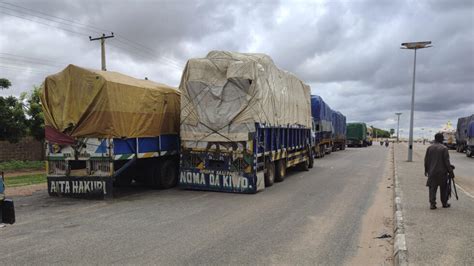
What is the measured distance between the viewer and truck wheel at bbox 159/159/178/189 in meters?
13.3

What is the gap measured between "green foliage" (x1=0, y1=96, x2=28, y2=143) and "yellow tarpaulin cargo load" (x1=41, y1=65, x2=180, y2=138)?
11.2m

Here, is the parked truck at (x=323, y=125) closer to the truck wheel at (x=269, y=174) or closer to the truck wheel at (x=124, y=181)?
the truck wheel at (x=269, y=174)

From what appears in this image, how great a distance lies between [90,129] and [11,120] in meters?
13.0

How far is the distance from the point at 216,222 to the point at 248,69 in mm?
5518

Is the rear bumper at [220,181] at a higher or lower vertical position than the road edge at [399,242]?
higher

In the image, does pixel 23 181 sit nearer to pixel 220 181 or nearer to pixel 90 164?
pixel 90 164

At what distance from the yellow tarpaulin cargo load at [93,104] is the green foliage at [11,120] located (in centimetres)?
1122

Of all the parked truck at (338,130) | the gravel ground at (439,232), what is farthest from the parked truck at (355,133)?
the gravel ground at (439,232)

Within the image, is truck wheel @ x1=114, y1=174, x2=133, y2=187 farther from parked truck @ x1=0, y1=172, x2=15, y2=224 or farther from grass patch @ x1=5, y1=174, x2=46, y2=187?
parked truck @ x1=0, y1=172, x2=15, y2=224

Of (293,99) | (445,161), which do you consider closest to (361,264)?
(445,161)

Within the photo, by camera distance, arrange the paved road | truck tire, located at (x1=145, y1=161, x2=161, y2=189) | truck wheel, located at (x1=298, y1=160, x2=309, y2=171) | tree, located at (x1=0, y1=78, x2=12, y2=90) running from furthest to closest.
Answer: truck wheel, located at (x1=298, y1=160, x2=309, y2=171) → tree, located at (x1=0, y1=78, x2=12, y2=90) → truck tire, located at (x1=145, y1=161, x2=161, y2=189) → the paved road

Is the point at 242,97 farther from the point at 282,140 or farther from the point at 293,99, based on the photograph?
the point at 293,99

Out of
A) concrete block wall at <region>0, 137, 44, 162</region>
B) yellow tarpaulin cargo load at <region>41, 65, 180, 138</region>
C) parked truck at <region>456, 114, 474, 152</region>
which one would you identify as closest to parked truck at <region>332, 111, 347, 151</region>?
parked truck at <region>456, 114, 474, 152</region>

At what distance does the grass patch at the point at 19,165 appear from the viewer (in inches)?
909
